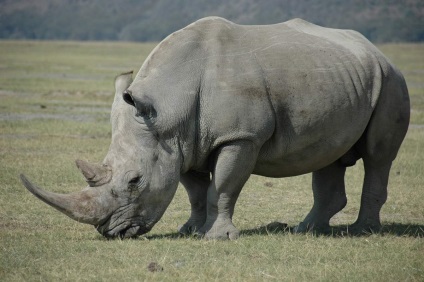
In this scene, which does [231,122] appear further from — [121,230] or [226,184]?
[121,230]

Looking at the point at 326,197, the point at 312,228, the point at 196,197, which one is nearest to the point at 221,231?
the point at 196,197

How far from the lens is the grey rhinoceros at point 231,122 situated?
31.5ft

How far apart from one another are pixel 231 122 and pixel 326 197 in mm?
2102

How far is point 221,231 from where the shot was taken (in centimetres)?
998

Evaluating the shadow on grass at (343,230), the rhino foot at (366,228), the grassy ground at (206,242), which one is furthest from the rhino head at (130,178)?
the rhino foot at (366,228)

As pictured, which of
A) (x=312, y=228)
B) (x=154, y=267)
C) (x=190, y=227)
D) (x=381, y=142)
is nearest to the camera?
(x=154, y=267)

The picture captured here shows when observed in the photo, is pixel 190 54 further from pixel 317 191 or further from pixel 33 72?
pixel 33 72

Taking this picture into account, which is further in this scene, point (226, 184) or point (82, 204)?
point (226, 184)

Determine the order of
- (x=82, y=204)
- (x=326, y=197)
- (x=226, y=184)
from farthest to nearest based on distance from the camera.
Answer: (x=326, y=197) < (x=226, y=184) < (x=82, y=204)

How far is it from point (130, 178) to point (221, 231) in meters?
1.15

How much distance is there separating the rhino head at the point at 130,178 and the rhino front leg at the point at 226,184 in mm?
453

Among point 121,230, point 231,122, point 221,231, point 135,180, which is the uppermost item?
point 231,122

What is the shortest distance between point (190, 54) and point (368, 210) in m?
2.76

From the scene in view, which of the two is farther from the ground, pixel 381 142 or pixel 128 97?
pixel 128 97
